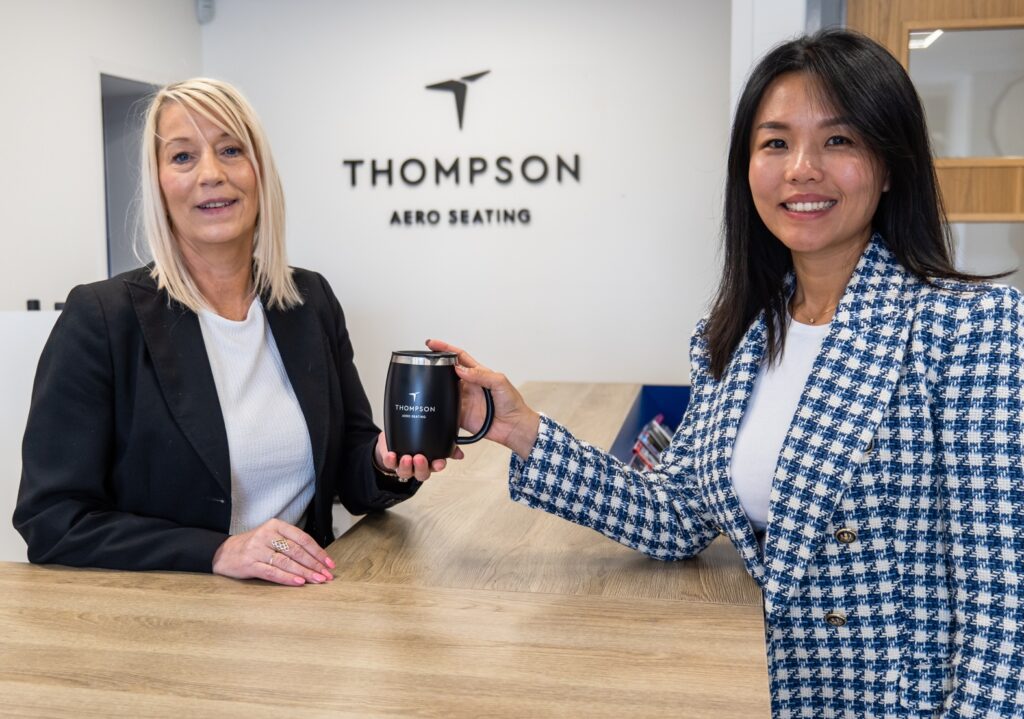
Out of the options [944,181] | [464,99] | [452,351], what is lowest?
[452,351]

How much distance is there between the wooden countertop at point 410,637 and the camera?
92 cm

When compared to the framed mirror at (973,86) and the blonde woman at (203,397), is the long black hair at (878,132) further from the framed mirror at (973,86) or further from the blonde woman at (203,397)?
the framed mirror at (973,86)

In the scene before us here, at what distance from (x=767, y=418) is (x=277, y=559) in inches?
28.2

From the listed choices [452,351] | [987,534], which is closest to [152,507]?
Result: [452,351]

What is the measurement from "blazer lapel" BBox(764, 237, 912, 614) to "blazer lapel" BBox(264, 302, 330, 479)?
2.64 ft

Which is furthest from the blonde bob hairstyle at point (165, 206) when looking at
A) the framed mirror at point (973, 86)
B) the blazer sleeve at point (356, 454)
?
the framed mirror at point (973, 86)

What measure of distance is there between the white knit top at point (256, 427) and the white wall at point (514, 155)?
344cm

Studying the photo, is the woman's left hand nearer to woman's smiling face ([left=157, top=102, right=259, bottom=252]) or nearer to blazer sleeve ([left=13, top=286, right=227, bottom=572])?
blazer sleeve ([left=13, top=286, right=227, bottom=572])

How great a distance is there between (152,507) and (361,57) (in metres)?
4.17

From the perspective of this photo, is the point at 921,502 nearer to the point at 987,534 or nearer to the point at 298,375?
the point at 987,534

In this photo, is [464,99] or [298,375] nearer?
[298,375]

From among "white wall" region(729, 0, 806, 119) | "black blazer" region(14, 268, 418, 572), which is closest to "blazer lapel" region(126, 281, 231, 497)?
"black blazer" region(14, 268, 418, 572)

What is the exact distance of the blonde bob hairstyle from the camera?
1.72 m

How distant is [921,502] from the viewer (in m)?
1.24
